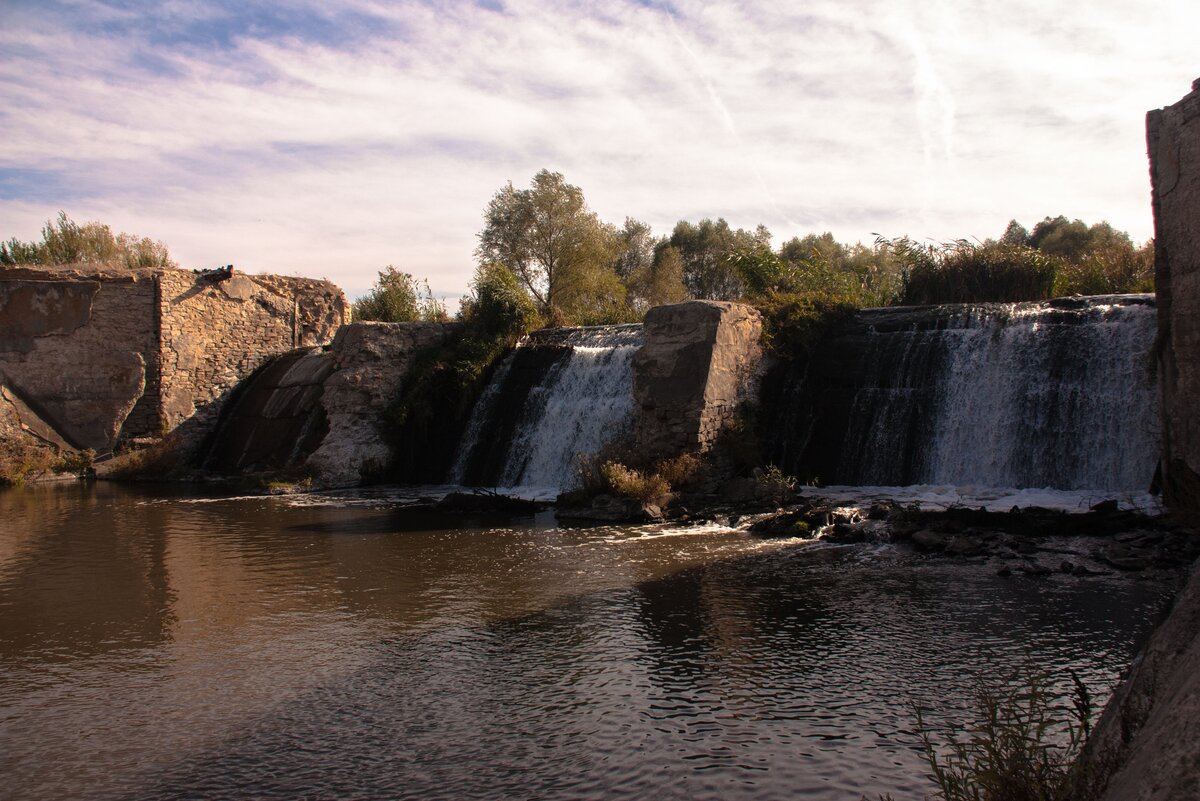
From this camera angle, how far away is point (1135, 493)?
11211 mm

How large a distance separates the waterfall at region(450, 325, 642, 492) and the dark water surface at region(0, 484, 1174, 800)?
5.19 meters

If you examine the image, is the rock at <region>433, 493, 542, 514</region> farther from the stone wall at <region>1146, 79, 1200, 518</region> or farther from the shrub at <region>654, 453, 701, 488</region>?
the stone wall at <region>1146, 79, 1200, 518</region>

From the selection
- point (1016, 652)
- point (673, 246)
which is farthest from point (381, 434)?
point (673, 246)

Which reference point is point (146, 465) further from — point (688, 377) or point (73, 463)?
point (688, 377)

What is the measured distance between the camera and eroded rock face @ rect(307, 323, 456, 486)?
61.0 feet

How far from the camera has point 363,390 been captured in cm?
1920

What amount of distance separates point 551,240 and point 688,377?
20.8 meters

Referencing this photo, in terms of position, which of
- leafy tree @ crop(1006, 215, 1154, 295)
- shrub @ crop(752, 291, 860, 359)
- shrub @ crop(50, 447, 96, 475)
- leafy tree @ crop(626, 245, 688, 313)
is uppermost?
leafy tree @ crop(626, 245, 688, 313)

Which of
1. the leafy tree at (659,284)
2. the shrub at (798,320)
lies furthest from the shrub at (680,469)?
the leafy tree at (659,284)

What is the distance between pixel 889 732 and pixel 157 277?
2107cm

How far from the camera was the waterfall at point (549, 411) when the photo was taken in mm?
16328

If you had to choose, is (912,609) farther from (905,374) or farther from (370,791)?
(905,374)

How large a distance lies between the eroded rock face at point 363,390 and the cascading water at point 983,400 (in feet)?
26.9

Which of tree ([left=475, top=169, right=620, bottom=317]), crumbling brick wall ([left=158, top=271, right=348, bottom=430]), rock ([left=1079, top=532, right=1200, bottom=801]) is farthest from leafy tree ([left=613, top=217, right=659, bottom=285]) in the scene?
rock ([left=1079, top=532, right=1200, bottom=801])
